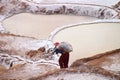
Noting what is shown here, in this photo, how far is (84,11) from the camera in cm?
1742

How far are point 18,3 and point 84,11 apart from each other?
457 centimetres

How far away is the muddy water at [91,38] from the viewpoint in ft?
32.7

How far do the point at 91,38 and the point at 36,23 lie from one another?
Answer: 6.12 metres

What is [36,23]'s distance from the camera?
16.5 metres

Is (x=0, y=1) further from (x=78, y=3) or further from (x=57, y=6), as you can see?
(x=78, y=3)

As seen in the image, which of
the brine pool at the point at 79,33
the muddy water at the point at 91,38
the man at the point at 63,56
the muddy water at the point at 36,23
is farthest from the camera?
the muddy water at the point at 36,23

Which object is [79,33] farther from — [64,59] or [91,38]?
[64,59]

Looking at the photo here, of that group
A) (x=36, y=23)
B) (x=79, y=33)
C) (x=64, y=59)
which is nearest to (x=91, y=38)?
(x=79, y=33)

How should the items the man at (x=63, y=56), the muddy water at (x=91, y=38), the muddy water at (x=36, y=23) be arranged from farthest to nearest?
the muddy water at (x=36, y=23), the muddy water at (x=91, y=38), the man at (x=63, y=56)

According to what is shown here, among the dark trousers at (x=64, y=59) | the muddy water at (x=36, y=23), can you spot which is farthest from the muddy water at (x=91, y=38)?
the muddy water at (x=36, y=23)

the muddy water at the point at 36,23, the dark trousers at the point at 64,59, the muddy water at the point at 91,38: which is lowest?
the muddy water at the point at 36,23

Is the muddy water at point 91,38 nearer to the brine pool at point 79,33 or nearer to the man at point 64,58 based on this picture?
the brine pool at point 79,33

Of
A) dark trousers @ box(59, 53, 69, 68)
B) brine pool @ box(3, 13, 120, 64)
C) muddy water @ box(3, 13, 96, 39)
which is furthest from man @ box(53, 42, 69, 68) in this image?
muddy water @ box(3, 13, 96, 39)

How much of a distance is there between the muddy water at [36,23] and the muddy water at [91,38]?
3023 millimetres
